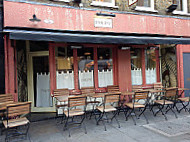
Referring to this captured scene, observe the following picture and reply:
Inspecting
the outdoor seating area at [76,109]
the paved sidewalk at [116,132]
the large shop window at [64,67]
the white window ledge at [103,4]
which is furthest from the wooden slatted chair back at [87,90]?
the white window ledge at [103,4]

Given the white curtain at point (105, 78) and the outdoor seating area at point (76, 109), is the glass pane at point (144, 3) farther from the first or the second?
the outdoor seating area at point (76, 109)

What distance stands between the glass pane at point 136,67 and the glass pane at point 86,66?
1.95 metres

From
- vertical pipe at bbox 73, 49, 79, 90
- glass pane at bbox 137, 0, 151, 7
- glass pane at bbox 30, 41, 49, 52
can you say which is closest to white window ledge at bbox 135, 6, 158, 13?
glass pane at bbox 137, 0, 151, 7

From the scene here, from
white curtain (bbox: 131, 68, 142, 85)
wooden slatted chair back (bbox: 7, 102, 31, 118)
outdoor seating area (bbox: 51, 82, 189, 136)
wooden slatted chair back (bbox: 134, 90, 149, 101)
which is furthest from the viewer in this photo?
white curtain (bbox: 131, 68, 142, 85)

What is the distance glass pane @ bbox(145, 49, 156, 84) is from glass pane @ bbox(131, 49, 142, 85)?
40cm

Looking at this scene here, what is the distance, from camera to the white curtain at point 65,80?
668 centimetres

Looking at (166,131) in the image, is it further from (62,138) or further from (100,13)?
(100,13)

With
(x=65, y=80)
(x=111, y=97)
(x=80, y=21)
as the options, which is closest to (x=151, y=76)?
(x=111, y=97)

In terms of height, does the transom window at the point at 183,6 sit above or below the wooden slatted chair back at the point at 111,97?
above

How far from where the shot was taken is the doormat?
4.43 meters

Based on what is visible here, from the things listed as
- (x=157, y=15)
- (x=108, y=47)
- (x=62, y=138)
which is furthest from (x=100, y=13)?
(x=62, y=138)

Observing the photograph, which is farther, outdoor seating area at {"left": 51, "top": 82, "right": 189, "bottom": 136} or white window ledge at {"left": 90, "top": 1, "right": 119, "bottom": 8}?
white window ledge at {"left": 90, "top": 1, "right": 119, "bottom": 8}

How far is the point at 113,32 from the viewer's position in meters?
7.12

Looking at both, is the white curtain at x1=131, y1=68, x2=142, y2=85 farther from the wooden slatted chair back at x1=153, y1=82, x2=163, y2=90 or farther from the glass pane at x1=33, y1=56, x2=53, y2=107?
the glass pane at x1=33, y1=56, x2=53, y2=107
